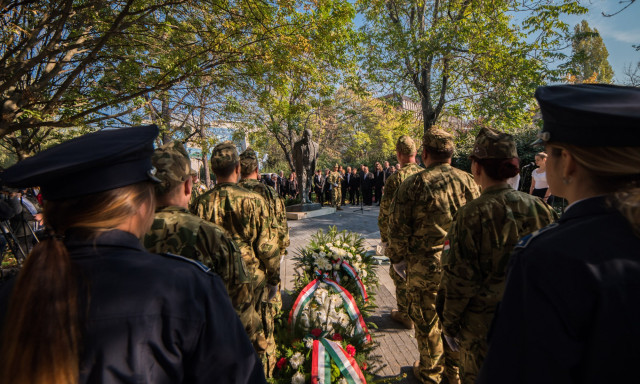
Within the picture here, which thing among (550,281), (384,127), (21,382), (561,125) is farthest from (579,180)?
(384,127)

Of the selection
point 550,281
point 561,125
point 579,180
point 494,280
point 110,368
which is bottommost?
point 494,280

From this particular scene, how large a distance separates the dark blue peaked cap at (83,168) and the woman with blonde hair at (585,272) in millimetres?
1180

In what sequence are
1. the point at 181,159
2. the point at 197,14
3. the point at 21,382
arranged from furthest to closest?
the point at 197,14
the point at 181,159
the point at 21,382

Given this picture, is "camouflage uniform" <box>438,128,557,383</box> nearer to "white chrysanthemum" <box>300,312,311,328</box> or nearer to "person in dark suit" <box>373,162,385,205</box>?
"white chrysanthemum" <box>300,312,311,328</box>

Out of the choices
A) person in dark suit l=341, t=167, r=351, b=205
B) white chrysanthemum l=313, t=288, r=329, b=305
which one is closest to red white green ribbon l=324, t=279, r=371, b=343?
white chrysanthemum l=313, t=288, r=329, b=305

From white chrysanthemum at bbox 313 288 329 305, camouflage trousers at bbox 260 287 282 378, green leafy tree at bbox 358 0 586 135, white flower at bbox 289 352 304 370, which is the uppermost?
green leafy tree at bbox 358 0 586 135

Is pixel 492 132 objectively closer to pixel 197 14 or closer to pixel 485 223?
pixel 485 223

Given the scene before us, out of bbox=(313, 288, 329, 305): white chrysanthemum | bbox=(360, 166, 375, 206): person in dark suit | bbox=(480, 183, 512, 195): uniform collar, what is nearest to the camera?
bbox=(480, 183, 512, 195): uniform collar

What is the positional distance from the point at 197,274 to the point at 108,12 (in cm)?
609

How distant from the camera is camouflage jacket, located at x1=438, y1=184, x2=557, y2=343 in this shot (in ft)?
6.70

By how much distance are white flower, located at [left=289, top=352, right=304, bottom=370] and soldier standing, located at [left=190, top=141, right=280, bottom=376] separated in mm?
427

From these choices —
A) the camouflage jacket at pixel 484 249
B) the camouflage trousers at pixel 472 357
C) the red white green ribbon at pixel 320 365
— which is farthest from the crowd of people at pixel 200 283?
the red white green ribbon at pixel 320 365

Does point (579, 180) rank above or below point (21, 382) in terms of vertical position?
above

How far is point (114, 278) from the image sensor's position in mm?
907
